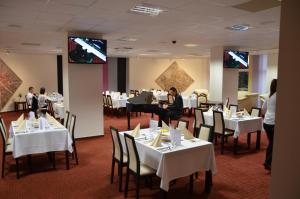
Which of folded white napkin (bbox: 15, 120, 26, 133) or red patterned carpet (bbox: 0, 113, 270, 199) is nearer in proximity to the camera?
red patterned carpet (bbox: 0, 113, 270, 199)

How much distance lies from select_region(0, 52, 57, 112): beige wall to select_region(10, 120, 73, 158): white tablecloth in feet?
29.2

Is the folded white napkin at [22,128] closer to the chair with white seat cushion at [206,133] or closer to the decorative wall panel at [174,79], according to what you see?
the chair with white seat cushion at [206,133]

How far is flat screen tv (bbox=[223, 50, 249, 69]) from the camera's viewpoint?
932cm

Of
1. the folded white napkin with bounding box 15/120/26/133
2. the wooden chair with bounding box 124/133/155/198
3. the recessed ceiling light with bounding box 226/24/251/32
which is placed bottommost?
the wooden chair with bounding box 124/133/155/198

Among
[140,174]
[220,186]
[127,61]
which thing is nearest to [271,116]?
[220,186]

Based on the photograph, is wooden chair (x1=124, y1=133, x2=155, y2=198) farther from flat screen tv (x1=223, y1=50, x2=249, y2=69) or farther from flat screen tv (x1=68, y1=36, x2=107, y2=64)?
flat screen tv (x1=223, y1=50, x2=249, y2=69)

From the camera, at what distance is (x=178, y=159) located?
131 inches

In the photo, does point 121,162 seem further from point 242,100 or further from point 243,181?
point 242,100

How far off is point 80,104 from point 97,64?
44.2 inches

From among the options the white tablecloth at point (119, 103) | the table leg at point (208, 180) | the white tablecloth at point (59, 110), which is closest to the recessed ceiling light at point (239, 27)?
the table leg at point (208, 180)

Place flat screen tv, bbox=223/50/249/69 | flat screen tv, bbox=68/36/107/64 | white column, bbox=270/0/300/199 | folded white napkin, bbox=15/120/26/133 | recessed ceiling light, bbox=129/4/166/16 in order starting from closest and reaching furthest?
white column, bbox=270/0/300/199
recessed ceiling light, bbox=129/4/166/16
folded white napkin, bbox=15/120/26/133
flat screen tv, bbox=68/36/107/64
flat screen tv, bbox=223/50/249/69

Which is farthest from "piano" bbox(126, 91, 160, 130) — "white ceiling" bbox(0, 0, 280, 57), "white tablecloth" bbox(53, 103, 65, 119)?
"white tablecloth" bbox(53, 103, 65, 119)

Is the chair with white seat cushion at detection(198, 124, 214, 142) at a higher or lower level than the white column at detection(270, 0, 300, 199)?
lower

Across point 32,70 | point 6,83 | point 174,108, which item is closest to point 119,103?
point 174,108
